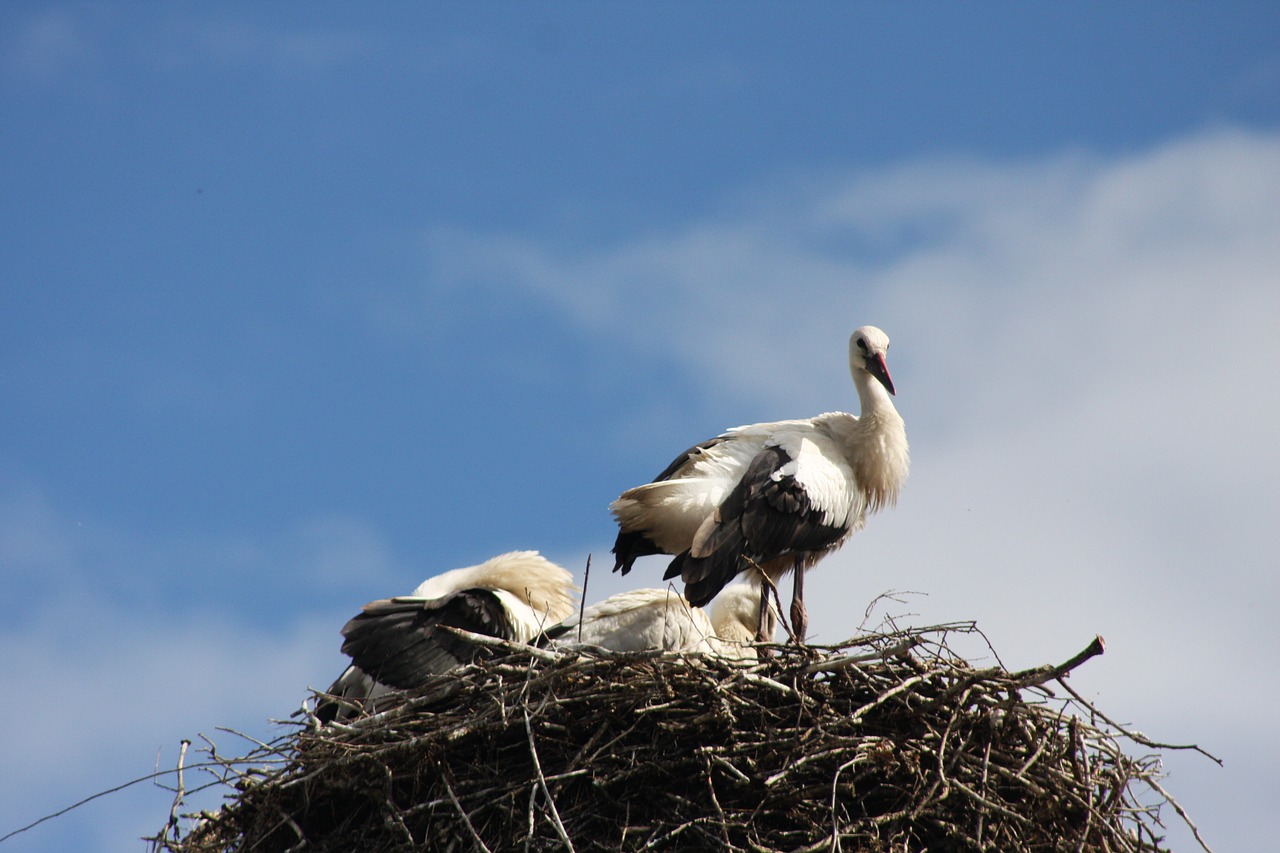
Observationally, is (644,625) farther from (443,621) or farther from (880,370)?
(880,370)

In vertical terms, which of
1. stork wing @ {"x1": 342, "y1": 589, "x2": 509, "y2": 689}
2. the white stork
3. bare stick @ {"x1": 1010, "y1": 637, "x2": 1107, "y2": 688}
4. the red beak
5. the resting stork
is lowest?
bare stick @ {"x1": 1010, "y1": 637, "x2": 1107, "y2": 688}

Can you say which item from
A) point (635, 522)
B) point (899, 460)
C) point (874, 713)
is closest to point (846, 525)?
point (899, 460)

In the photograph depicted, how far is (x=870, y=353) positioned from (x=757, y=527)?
54.3 inches

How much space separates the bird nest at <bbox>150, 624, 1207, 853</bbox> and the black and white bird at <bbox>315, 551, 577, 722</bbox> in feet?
4.35

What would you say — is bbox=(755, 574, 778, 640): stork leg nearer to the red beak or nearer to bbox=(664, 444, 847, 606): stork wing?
bbox=(664, 444, 847, 606): stork wing

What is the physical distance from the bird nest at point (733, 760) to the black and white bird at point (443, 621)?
52.2 inches

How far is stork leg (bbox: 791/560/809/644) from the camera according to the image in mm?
7977

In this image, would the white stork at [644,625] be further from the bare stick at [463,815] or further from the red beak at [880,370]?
Result: the red beak at [880,370]

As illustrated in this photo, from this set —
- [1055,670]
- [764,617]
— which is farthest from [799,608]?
[1055,670]

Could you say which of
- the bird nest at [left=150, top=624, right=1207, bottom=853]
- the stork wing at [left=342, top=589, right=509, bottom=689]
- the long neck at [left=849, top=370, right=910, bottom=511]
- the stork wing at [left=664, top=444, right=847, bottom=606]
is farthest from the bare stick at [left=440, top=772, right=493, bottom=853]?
the long neck at [left=849, top=370, right=910, bottom=511]

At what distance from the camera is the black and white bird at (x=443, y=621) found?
721 cm

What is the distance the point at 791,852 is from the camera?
5.06 m

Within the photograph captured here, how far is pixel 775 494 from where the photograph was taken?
7.69 m

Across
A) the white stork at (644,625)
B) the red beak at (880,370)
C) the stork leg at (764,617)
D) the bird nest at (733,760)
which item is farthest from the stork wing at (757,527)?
the bird nest at (733,760)
